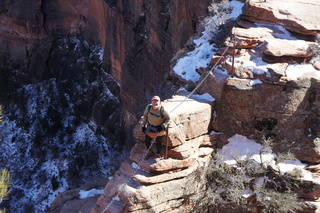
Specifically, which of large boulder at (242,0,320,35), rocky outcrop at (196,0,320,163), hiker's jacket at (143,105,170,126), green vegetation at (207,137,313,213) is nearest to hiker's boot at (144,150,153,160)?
hiker's jacket at (143,105,170,126)

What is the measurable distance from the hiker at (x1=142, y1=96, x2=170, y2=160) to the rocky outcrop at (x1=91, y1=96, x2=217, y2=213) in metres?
0.19

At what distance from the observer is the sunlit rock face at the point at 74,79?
20.2m

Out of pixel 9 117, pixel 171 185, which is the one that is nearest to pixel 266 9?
pixel 171 185

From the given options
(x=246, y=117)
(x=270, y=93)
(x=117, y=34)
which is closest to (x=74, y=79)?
(x=117, y=34)

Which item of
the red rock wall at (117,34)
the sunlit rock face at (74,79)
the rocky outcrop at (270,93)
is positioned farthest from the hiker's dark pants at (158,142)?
the sunlit rock face at (74,79)

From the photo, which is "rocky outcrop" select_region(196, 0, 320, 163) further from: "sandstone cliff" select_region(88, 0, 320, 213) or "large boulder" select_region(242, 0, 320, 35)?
"large boulder" select_region(242, 0, 320, 35)

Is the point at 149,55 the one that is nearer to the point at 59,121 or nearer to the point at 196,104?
the point at 59,121

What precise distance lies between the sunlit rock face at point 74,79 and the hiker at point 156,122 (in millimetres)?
8658

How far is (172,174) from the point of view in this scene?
26.4ft

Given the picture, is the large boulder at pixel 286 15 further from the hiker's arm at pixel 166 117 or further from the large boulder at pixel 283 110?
the hiker's arm at pixel 166 117

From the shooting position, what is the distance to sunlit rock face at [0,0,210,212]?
20.2m

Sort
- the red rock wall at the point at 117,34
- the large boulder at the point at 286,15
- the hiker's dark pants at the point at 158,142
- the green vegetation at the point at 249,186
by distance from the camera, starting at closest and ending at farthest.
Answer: the hiker's dark pants at the point at 158,142
the green vegetation at the point at 249,186
the large boulder at the point at 286,15
the red rock wall at the point at 117,34

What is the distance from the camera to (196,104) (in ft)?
28.9

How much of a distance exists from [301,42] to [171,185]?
15.1ft
